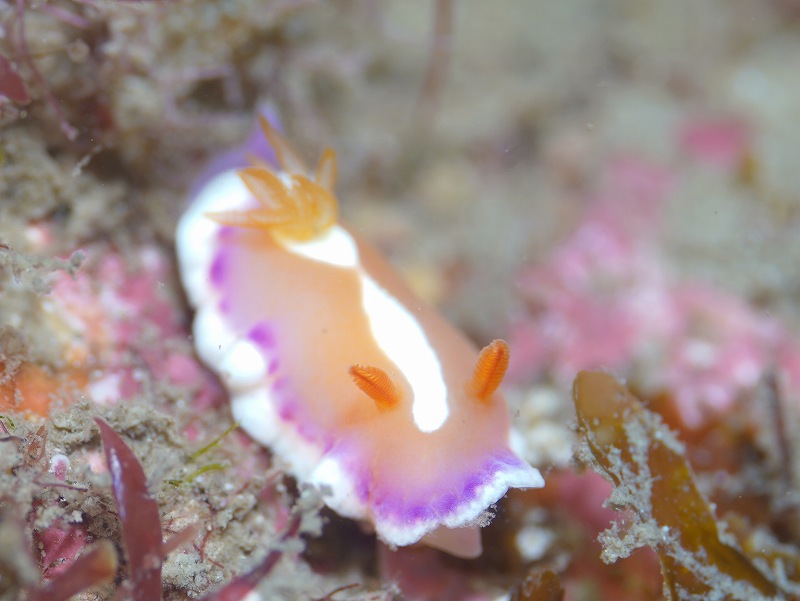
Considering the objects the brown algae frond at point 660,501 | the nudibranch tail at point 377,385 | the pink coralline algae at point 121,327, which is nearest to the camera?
the nudibranch tail at point 377,385

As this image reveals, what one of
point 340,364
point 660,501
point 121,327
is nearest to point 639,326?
point 660,501

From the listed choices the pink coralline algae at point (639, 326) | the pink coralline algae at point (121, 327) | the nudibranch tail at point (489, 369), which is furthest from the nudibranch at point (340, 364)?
the pink coralline algae at point (639, 326)

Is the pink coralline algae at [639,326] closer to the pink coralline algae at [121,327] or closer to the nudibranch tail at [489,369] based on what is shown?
the nudibranch tail at [489,369]

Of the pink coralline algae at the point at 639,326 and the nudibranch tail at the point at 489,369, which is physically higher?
the nudibranch tail at the point at 489,369

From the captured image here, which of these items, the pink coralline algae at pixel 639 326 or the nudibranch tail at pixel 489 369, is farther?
the pink coralline algae at pixel 639 326

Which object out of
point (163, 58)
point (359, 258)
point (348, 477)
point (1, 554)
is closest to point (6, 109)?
point (163, 58)

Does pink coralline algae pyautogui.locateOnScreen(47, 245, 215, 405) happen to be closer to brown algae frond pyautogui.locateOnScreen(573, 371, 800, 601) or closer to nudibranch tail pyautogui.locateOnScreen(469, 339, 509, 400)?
nudibranch tail pyautogui.locateOnScreen(469, 339, 509, 400)

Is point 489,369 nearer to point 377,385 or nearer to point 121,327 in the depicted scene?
point 377,385

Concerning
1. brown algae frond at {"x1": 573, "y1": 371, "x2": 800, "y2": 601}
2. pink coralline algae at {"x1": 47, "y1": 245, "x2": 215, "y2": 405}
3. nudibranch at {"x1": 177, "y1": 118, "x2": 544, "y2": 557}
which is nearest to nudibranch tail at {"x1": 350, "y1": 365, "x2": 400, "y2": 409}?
nudibranch at {"x1": 177, "y1": 118, "x2": 544, "y2": 557}
